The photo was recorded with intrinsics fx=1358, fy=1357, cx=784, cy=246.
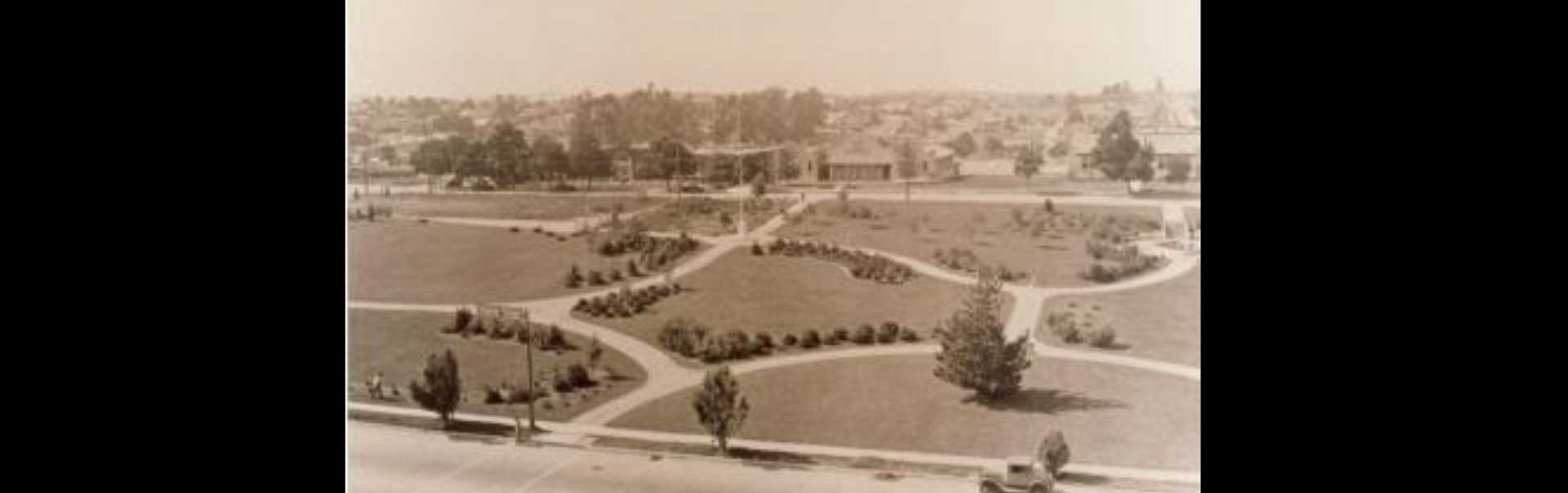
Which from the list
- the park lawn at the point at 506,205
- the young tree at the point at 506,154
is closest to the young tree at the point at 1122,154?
the park lawn at the point at 506,205

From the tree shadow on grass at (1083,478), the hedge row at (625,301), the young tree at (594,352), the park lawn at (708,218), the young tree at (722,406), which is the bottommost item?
the tree shadow on grass at (1083,478)

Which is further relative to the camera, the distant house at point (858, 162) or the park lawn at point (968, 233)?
the distant house at point (858, 162)

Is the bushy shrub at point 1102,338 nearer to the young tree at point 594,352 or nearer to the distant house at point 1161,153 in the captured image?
the distant house at point 1161,153

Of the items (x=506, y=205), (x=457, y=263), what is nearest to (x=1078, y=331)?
(x=506, y=205)

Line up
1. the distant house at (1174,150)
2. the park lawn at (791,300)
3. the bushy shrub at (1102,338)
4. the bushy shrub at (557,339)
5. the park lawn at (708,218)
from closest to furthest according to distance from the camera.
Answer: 1. the distant house at (1174,150)
2. the bushy shrub at (1102,338)
3. the park lawn at (791,300)
4. the park lawn at (708,218)
5. the bushy shrub at (557,339)

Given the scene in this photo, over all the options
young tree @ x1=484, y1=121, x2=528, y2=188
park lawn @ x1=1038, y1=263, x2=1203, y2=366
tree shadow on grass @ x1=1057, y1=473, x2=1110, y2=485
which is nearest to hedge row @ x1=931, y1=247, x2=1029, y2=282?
park lawn @ x1=1038, y1=263, x2=1203, y2=366

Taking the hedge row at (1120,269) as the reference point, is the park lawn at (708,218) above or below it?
above

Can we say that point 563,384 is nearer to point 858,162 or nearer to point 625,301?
point 625,301
